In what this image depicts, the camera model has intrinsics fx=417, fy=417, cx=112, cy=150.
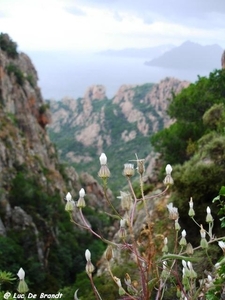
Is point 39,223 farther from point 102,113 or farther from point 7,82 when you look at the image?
point 102,113

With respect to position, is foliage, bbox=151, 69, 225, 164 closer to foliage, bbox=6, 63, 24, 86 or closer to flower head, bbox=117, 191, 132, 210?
flower head, bbox=117, 191, 132, 210

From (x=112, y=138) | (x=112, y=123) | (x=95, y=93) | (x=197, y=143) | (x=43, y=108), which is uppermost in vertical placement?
(x=197, y=143)

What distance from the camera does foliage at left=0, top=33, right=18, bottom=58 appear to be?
152 feet

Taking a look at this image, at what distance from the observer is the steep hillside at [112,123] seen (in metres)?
94.8

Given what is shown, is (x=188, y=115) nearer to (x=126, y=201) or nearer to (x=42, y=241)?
(x=42, y=241)

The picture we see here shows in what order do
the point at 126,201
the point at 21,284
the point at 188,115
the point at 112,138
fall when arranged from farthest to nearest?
1. the point at 112,138
2. the point at 188,115
3. the point at 21,284
4. the point at 126,201

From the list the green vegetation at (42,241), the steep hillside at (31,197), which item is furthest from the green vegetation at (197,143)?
the steep hillside at (31,197)

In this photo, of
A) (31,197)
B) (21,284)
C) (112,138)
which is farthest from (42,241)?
(112,138)

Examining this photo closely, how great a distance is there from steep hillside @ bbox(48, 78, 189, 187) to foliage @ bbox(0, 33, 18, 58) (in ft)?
124

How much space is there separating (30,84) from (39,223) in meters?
24.1

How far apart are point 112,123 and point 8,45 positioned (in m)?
64.1

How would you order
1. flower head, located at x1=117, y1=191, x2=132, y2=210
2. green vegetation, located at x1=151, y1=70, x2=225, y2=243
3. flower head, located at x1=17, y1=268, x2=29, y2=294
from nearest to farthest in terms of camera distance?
flower head, located at x1=117, y1=191, x2=132, y2=210, flower head, located at x1=17, y1=268, x2=29, y2=294, green vegetation, located at x1=151, y1=70, x2=225, y2=243

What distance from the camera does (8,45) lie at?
153 ft

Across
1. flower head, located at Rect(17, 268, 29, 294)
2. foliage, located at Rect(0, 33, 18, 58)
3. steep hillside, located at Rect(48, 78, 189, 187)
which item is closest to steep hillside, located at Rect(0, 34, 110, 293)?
foliage, located at Rect(0, 33, 18, 58)
